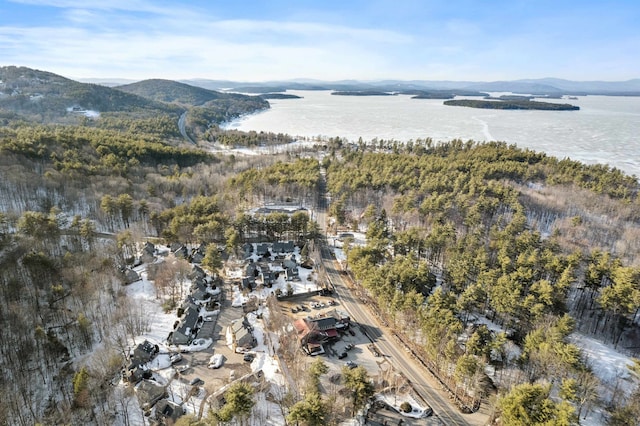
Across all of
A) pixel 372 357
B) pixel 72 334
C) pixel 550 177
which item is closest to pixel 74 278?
pixel 72 334

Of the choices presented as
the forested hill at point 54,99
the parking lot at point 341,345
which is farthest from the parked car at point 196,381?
the forested hill at point 54,99

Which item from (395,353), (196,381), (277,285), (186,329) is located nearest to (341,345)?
(395,353)

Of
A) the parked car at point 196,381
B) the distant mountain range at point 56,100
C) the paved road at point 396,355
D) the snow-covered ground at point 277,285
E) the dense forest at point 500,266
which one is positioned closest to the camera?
the paved road at point 396,355

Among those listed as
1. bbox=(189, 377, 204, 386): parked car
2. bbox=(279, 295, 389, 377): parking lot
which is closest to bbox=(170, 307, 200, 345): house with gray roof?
bbox=(189, 377, 204, 386): parked car

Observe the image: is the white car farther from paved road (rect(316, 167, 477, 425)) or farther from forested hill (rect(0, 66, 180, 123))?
forested hill (rect(0, 66, 180, 123))

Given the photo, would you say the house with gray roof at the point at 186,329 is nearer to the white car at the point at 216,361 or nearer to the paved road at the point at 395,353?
the white car at the point at 216,361

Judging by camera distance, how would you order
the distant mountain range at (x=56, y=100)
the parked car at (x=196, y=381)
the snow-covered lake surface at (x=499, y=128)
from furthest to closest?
the distant mountain range at (x=56, y=100) < the snow-covered lake surface at (x=499, y=128) < the parked car at (x=196, y=381)
